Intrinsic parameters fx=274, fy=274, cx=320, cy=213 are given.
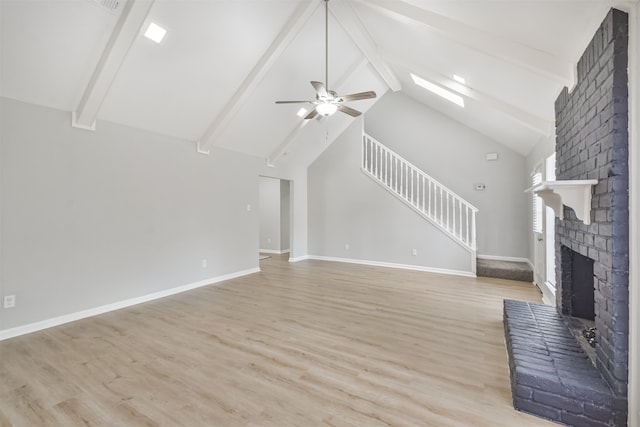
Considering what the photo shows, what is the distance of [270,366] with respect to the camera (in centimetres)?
229

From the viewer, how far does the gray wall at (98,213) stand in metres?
2.89

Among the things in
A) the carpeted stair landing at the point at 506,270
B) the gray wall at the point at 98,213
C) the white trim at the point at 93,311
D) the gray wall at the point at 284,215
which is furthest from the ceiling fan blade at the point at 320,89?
the gray wall at the point at 284,215

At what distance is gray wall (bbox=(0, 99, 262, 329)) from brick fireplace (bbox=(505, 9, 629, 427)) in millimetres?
4475

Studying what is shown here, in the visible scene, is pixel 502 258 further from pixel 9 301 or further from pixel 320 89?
pixel 9 301

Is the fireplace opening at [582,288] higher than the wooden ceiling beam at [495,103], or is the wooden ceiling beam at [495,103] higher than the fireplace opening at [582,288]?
the wooden ceiling beam at [495,103]

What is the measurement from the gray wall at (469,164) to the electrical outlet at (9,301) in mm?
7241

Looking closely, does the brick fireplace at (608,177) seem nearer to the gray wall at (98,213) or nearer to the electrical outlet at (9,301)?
the gray wall at (98,213)

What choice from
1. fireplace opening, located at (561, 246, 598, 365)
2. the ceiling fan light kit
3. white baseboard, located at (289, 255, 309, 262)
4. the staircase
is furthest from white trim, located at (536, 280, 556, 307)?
white baseboard, located at (289, 255, 309, 262)

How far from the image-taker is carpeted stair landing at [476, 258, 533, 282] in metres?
4.92

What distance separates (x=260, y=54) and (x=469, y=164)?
5.04 meters

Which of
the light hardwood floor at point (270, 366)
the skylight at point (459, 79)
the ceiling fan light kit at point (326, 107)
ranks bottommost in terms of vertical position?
the light hardwood floor at point (270, 366)

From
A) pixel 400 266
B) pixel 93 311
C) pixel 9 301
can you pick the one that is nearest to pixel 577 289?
pixel 400 266

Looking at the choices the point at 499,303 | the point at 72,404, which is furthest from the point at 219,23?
the point at 499,303

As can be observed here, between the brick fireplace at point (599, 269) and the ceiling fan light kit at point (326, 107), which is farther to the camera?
the ceiling fan light kit at point (326, 107)
